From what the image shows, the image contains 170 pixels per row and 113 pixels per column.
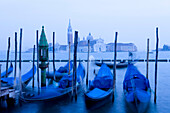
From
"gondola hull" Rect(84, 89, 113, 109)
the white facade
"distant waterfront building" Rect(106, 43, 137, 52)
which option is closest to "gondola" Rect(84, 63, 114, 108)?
"gondola hull" Rect(84, 89, 113, 109)

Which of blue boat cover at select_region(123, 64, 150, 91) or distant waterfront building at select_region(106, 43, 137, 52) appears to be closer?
blue boat cover at select_region(123, 64, 150, 91)

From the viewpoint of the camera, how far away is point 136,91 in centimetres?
856

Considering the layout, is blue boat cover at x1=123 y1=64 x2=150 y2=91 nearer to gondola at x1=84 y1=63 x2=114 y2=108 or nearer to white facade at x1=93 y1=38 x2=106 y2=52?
gondola at x1=84 y1=63 x2=114 y2=108

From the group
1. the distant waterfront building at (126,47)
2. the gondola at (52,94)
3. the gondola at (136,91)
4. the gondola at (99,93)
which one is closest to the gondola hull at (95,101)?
the gondola at (99,93)

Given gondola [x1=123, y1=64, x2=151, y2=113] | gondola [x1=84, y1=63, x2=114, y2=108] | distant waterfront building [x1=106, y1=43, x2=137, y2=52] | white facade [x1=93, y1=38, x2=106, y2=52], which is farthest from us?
distant waterfront building [x1=106, y1=43, x2=137, y2=52]

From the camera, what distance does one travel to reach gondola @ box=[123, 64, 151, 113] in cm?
807

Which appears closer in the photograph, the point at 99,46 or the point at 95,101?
the point at 95,101

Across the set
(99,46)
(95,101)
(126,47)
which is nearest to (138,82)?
(95,101)

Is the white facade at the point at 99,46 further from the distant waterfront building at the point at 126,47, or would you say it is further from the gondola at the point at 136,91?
the gondola at the point at 136,91

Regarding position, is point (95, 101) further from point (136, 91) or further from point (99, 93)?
point (136, 91)

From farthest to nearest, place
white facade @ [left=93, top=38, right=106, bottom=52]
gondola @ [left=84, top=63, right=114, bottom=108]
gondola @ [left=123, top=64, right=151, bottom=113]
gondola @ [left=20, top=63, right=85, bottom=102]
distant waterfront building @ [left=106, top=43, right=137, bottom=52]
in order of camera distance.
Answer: distant waterfront building @ [left=106, top=43, right=137, bottom=52] < white facade @ [left=93, top=38, right=106, bottom=52] < gondola @ [left=84, top=63, right=114, bottom=108] < gondola @ [left=20, top=63, right=85, bottom=102] < gondola @ [left=123, top=64, right=151, bottom=113]

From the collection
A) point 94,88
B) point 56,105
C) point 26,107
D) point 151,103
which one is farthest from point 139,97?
point 26,107

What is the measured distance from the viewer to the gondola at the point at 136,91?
26.5 feet

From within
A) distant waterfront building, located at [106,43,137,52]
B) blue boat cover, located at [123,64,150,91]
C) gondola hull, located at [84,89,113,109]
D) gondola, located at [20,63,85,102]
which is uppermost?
distant waterfront building, located at [106,43,137,52]
